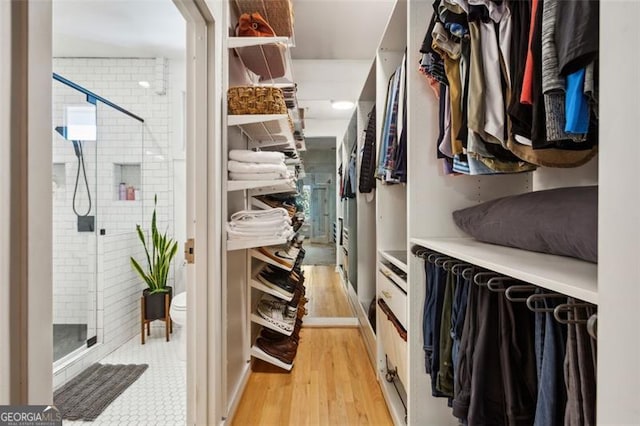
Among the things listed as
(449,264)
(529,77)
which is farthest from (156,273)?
(529,77)

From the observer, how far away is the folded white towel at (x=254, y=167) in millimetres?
1643

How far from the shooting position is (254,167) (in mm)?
1650

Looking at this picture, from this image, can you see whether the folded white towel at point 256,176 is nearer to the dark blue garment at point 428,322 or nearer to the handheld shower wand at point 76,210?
the dark blue garment at point 428,322

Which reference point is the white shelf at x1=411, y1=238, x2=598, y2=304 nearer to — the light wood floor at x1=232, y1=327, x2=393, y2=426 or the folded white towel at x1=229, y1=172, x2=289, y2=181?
the folded white towel at x1=229, y1=172, x2=289, y2=181

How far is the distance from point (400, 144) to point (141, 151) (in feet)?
7.56

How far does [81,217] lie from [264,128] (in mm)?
1676

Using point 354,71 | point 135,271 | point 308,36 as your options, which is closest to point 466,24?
point 308,36

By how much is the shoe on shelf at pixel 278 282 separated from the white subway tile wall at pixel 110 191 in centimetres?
112

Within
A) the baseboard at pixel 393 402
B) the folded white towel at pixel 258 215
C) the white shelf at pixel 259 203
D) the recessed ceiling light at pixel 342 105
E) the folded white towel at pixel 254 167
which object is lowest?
the baseboard at pixel 393 402

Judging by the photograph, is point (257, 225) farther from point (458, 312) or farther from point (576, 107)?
point (576, 107)

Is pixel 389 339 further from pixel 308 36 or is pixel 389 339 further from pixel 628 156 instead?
pixel 308 36

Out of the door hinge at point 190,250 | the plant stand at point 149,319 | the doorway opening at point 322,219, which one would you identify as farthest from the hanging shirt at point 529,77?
the doorway opening at point 322,219

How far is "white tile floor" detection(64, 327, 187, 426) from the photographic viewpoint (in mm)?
1786

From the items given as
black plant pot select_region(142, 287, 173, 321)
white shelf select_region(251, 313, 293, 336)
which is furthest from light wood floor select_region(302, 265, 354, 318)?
black plant pot select_region(142, 287, 173, 321)
